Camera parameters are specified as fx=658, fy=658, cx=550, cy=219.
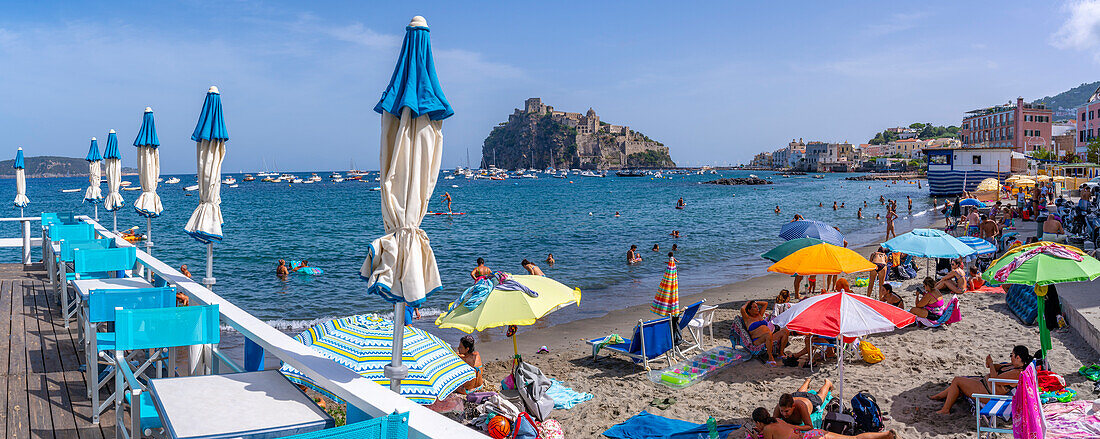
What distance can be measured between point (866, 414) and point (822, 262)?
413 cm

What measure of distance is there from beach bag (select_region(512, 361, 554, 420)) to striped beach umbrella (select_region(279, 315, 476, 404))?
23.6 inches

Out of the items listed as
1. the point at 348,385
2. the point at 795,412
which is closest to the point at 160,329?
the point at 348,385

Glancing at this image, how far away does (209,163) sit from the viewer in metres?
6.16

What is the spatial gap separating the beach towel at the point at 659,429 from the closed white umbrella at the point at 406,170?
351 centimetres

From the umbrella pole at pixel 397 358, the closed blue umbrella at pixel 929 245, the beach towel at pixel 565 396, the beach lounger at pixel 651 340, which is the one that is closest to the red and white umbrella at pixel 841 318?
the beach lounger at pixel 651 340

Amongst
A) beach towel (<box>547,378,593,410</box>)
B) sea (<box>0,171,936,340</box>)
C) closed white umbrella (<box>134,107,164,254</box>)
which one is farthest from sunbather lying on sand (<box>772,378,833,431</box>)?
closed white umbrella (<box>134,107,164,254</box>)

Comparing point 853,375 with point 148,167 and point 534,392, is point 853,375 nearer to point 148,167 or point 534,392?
point 534,392

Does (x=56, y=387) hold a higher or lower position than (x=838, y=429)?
higher

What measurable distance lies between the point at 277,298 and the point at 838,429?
13838mm

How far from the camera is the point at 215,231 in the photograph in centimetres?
627

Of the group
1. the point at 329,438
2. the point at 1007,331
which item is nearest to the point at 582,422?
the point at 329,438

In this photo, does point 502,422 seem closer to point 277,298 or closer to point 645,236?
point 277,298

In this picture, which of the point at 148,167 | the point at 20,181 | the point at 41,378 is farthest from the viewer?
the point at 20,181

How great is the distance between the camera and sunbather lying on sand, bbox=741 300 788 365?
340 inches
